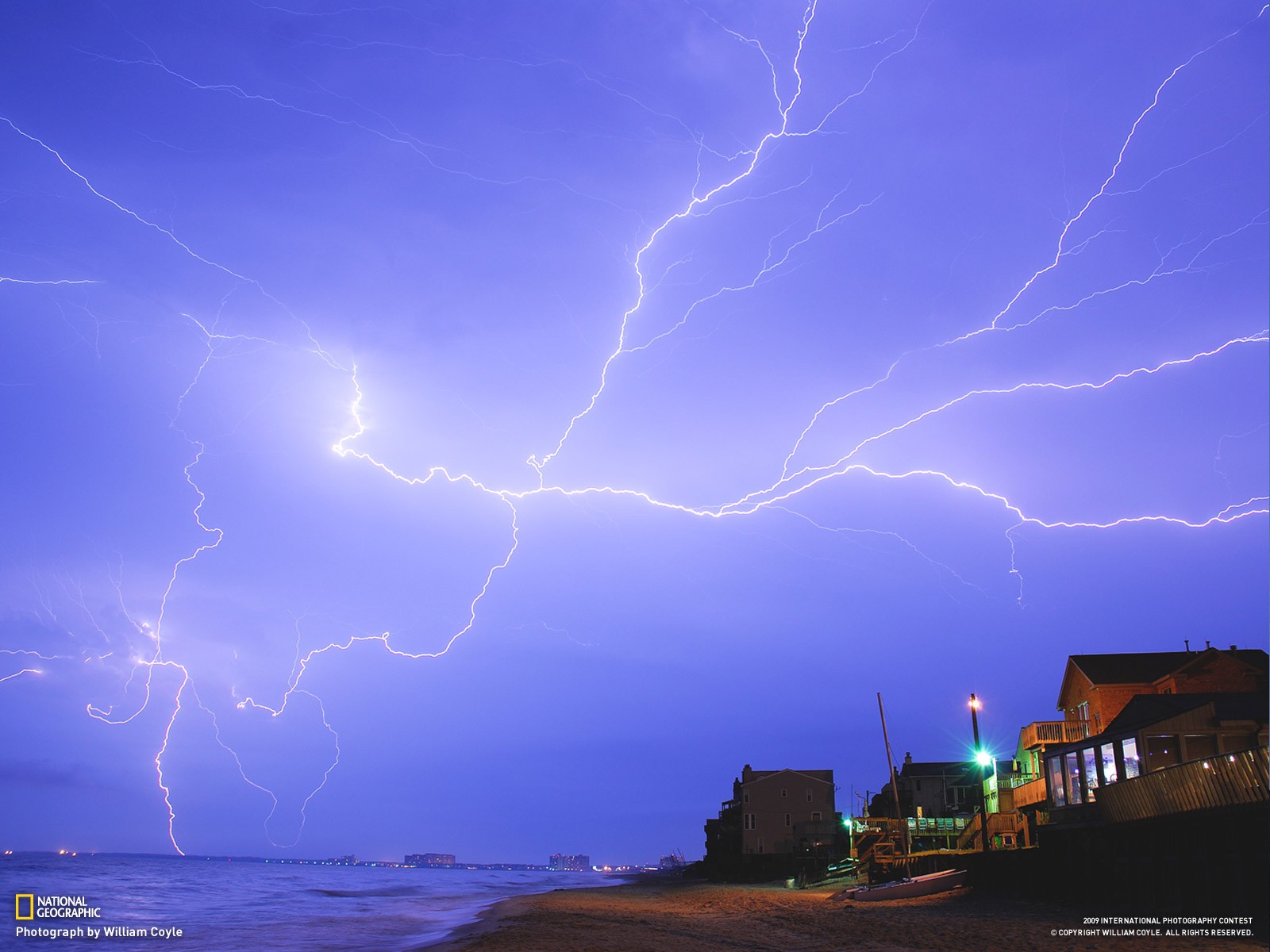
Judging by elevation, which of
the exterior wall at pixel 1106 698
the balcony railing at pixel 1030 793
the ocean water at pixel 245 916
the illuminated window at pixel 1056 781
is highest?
the exterior wall at pixel 1106 698

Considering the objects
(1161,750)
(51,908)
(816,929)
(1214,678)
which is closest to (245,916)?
(51,908)

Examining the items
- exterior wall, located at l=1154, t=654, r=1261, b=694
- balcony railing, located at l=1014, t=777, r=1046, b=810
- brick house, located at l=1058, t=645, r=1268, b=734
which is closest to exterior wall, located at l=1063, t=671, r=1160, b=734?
brick house, located at l=1058, t=645, r=1268, b=734

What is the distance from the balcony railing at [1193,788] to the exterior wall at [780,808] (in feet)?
135

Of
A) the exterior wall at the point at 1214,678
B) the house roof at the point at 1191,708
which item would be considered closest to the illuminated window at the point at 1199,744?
the house roof at the point at 1191,708

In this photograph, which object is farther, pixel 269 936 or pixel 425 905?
pixel 425 905

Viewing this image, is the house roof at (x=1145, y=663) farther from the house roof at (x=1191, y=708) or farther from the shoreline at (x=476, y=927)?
the shoreline at (x=476, y=927)

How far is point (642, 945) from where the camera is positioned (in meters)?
18.8

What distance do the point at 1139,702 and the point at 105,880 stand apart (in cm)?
7187

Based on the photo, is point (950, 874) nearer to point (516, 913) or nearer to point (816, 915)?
point (816, 915)

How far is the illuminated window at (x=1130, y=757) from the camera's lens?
20797mm

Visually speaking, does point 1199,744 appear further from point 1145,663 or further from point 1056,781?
point 1145,663

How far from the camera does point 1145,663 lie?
3134cm

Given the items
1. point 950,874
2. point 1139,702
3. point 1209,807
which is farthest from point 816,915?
point 1209,807

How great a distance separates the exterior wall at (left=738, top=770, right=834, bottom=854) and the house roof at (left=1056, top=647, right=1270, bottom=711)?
2965 centimetres
